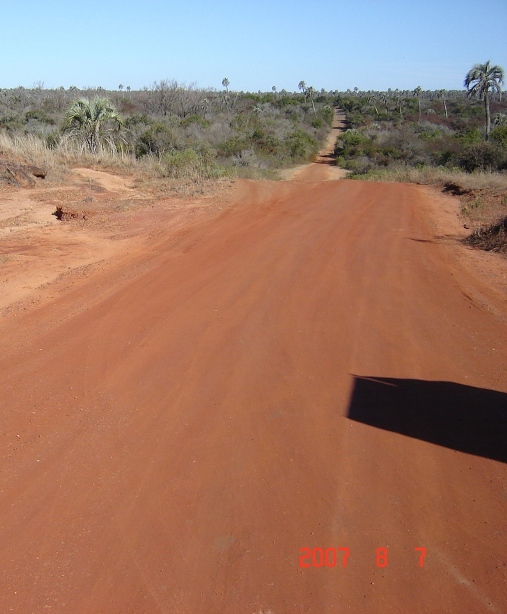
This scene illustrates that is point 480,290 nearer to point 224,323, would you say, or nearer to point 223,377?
point 224,323

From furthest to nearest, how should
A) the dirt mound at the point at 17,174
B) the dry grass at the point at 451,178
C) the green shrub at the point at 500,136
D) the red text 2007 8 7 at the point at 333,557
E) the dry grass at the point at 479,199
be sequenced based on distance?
the green shrub at the point at 500,136 < the dry grass at the point at 451,178 < the dirt mound at the point at 17,174 < the dry grass at the point at 479,199 < the red text 2007 8 7 at the point at 333,557

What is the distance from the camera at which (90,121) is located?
24688mm

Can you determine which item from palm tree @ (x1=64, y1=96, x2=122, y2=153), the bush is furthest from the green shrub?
palm tree @ (x1=64, y1=96, x2=122, y2=153)

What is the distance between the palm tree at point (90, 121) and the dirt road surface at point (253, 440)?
654 inches

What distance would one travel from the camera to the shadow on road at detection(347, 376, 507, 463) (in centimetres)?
503

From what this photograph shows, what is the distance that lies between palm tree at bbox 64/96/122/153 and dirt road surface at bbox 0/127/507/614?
16.6 meters

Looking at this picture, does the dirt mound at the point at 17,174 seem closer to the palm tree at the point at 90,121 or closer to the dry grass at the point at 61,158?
the dry grass at the point at 61,158

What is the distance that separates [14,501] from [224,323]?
147 inches

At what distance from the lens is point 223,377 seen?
6.05 m

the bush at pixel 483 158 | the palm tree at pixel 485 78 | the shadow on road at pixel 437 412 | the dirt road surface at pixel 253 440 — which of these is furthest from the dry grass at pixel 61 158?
the palm tree at pixel 485 78

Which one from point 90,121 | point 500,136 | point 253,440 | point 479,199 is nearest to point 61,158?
point 90,121

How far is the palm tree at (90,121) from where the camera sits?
80.7 feet

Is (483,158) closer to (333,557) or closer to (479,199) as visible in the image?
(479,199)

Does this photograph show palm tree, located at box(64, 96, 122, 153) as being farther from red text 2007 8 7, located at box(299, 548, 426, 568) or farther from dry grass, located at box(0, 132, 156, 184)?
red text 2007 8 7, located at box(299, 548, 426, 568)
